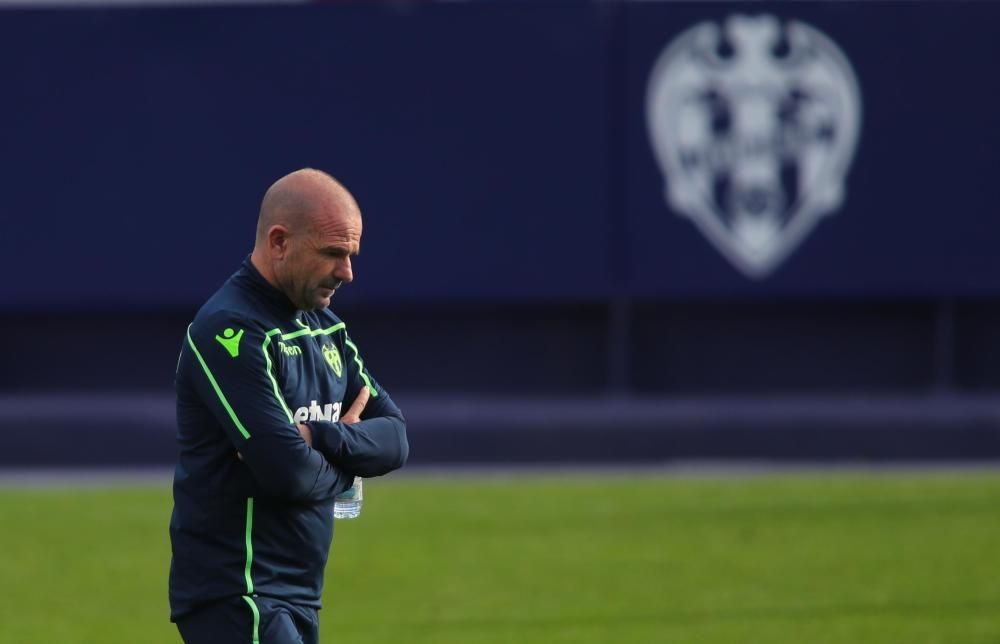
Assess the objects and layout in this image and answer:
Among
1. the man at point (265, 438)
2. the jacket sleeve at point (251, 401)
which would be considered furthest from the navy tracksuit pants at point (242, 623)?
the jacket sleeve at point (251, 401)

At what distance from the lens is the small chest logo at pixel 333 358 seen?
189 inches

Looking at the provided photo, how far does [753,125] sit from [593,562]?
4.41 meters

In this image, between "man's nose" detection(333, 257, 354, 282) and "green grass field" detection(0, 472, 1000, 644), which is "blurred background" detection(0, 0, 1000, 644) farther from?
"man's nose" detection(333, 257, 354, 282)

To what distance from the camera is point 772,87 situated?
13375mm

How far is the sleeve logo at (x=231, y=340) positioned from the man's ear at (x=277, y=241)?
0.23 meters

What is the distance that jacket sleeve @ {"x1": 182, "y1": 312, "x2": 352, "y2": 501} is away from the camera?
4.42 metres

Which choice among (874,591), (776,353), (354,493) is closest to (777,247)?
(776,353)

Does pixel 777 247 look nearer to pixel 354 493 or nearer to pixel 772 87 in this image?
pixel 772 87

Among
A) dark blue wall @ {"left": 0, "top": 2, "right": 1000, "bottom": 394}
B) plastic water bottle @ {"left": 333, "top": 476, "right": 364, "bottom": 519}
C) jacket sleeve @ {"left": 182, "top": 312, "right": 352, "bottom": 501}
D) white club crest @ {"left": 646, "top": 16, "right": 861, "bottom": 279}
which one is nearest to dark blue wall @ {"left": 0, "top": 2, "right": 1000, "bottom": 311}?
A: dark blue wall @ {"left": 0, "top": 2, "right": 1000, "bottom": 394}

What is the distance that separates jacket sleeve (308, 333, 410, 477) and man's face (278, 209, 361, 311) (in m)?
0.39

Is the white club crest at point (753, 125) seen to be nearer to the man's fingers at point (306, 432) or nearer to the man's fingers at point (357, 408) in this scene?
the man's fingers at point (357, 408)

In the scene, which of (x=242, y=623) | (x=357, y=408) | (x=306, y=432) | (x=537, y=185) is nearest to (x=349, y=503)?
(x=357, y=408)

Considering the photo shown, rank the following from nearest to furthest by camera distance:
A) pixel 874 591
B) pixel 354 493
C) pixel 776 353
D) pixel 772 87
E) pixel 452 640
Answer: pixel 354 493 → pixel 452 640 → pixel 874 591 → pixel 772 87 → pixel 776 353

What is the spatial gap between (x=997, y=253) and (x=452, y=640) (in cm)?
711
